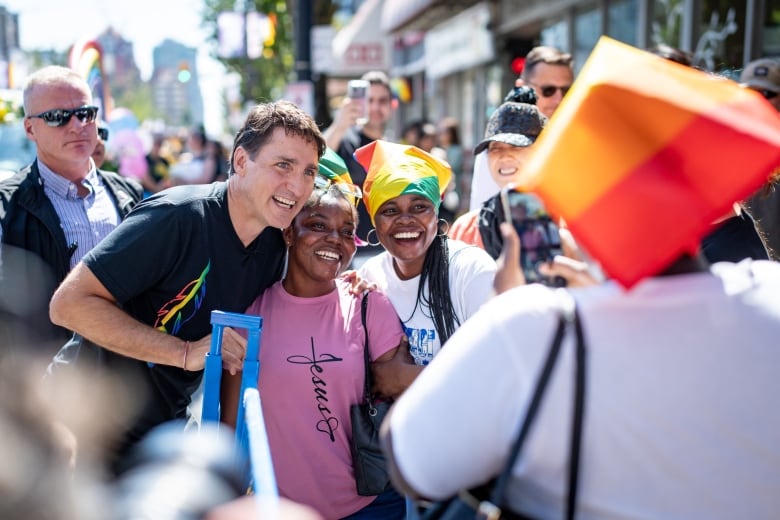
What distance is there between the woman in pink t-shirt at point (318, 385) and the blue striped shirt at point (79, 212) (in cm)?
125

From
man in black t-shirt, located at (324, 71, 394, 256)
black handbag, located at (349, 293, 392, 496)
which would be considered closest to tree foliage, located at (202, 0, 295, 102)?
man in black t-shirt, located at (324, 71, 394, 256)

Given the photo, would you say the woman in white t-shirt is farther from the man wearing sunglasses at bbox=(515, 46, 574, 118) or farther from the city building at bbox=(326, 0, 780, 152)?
the city building at bbox=(326, 0, 780, 152)

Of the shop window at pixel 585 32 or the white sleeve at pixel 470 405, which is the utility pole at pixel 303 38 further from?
the white sleeve at pixel 470 405

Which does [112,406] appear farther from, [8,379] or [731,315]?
[731,315]

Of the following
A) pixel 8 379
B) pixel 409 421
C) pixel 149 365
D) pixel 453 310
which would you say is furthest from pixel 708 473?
pixel 8 379

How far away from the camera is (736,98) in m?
1.65

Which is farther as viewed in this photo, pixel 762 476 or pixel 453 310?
pixel 453 310

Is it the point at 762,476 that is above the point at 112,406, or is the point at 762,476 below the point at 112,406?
above

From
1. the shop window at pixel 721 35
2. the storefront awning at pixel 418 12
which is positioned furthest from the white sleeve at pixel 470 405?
the storefront awning at pixel 418 12

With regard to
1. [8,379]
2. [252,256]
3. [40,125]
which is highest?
[40,125]

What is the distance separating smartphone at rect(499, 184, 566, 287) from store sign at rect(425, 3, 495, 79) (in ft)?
43.3

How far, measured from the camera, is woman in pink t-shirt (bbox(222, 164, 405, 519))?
114 inches

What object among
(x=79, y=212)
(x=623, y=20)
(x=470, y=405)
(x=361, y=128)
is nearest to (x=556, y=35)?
(x=623, y=20)

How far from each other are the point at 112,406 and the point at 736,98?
241 centimetres
